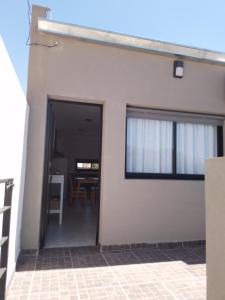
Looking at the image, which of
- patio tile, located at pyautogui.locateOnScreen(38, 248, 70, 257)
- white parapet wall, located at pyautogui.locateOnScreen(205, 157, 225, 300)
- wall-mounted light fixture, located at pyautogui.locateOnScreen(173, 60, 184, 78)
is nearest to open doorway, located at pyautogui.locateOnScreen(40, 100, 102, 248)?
patio tile, located at pyautogui.locateOnScreen(38, 248, 70, 257)

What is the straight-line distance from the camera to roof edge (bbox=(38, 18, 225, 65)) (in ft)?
10.2

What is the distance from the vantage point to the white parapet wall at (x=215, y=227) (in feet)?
4.59

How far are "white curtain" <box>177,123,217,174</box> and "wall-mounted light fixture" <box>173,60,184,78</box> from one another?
31.4 inches

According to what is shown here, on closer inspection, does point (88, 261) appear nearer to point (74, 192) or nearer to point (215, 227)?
point (215, 227)

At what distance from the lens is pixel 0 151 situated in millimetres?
A: 1623

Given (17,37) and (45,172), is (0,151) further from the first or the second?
(17,37)

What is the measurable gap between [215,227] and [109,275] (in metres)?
1.45

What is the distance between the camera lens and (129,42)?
3.37 meters

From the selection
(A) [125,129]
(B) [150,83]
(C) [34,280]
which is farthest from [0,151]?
(B) [150,83]

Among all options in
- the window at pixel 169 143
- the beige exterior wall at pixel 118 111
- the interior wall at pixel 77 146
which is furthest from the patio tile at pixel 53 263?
the interior wall at pixel 77 146

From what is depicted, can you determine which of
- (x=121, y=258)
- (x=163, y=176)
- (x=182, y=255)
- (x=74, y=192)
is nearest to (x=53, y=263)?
(x=121, y=258)

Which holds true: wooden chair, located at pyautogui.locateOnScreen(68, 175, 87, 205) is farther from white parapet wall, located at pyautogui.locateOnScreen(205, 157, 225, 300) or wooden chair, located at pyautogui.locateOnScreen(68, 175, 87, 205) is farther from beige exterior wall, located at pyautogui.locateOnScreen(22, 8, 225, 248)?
white parapet wall, located at pyautogui.locateOnScreen(205, 157, 225, 300)

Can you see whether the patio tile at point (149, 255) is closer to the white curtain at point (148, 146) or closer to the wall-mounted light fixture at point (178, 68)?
the white curtain at point (148, 146)

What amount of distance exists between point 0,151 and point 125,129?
2.06m
